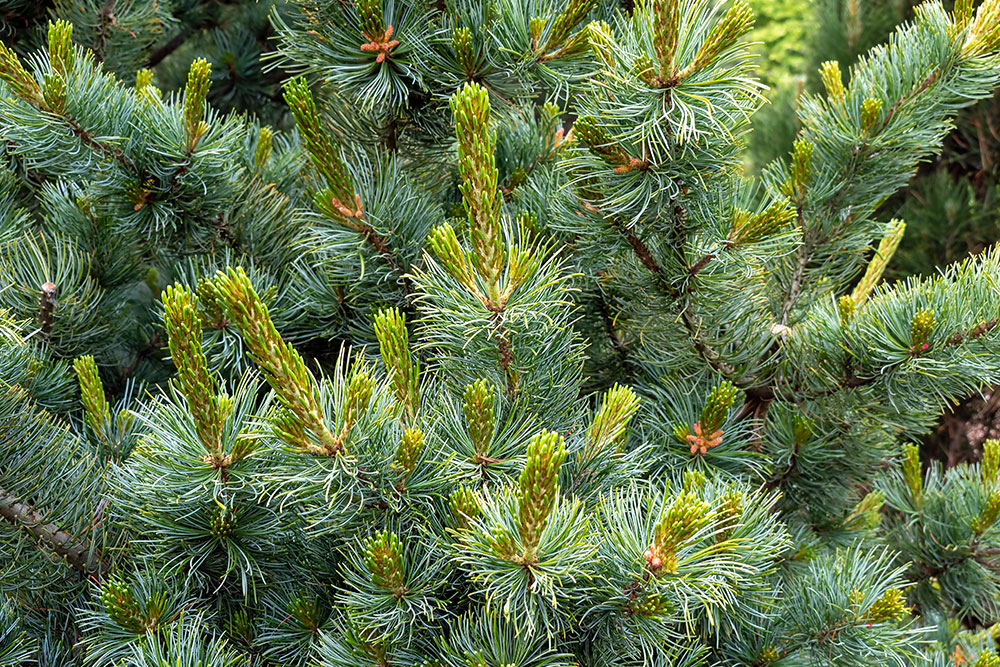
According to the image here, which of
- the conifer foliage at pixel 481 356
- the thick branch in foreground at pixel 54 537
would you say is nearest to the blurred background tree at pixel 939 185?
the conifer foliage at pixel 481 356

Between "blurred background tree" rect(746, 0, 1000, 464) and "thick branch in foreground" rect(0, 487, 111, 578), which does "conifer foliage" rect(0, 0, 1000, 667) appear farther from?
"blurred background tree" rect(746, 0, 1000, 464)

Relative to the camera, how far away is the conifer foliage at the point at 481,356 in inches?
31.1

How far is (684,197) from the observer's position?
3.07 feet

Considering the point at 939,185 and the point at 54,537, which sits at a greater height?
the point at 939,185

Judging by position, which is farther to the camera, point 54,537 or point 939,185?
point 939,185

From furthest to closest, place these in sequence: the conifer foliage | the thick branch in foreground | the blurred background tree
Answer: the blurred background tree → the thick branch in foreground → the conifer foliage

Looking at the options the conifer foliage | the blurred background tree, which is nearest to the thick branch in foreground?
the conifer foliage

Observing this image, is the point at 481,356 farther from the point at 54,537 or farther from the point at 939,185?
the point at 939,185

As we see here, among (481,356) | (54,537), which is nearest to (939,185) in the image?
(481,356)

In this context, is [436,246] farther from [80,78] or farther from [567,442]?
[80,78]

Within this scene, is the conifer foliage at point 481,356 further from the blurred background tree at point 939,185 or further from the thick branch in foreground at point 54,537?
the blurred background tree at point 939,185

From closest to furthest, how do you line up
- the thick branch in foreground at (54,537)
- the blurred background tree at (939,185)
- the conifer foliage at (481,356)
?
the conifer foliage at (481,356), the thick branch in foreground at (54,537), the blurred background tree at (939,185)

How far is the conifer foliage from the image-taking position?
79cm

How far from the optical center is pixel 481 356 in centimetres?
89
